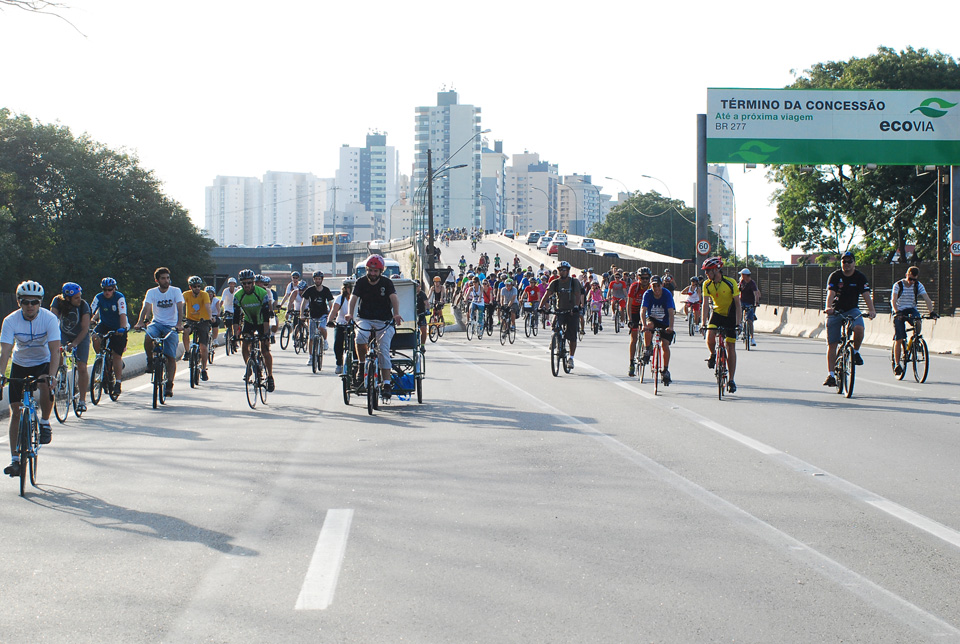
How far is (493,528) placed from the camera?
6199 mm

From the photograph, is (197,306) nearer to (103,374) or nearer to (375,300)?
(103,374)

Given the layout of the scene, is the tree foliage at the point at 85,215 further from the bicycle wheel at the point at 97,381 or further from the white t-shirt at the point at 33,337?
the white t-shirt at the point at 33,337

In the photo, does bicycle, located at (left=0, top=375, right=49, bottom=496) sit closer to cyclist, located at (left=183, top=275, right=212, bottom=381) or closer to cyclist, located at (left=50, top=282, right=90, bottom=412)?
cyclist, located at (left=50, top=282, right=90, bottom=412)

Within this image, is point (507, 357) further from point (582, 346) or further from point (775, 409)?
point (775, 409)

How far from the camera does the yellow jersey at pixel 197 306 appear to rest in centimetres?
1591

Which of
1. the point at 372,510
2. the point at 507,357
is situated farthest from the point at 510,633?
the point at 507,357

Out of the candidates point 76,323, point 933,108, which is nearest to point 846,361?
point 76,323

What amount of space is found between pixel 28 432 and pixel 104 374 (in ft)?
20.6

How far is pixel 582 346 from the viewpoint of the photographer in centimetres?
2556

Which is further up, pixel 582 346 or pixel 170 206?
pixel 170 206

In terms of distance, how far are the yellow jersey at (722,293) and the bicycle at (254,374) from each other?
19.1 ft

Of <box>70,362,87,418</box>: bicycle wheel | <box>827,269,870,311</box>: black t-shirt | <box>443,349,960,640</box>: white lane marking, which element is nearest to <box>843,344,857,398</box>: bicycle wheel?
<box>827,269,870,311</box>: black t-shirt

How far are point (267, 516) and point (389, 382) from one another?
5.54 meters

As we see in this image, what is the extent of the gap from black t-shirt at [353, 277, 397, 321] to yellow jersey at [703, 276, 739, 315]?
423cm
